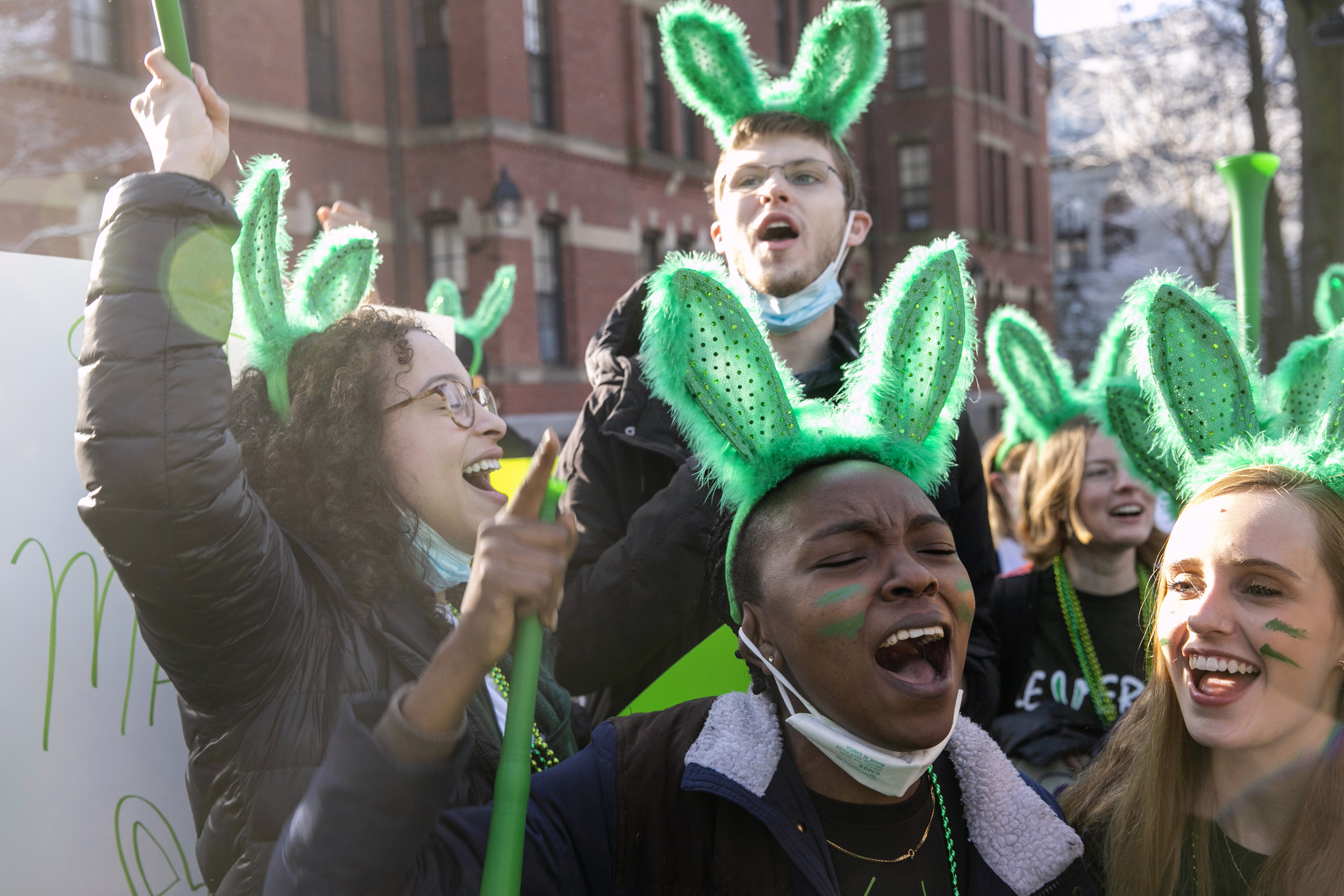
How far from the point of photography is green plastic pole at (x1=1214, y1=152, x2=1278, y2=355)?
258 centimetres

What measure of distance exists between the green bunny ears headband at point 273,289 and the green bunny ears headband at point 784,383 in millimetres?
738

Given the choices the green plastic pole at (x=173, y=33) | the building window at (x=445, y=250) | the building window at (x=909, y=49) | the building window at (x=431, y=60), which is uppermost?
the building window at (x=909, y=49)

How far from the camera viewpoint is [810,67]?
113 inches

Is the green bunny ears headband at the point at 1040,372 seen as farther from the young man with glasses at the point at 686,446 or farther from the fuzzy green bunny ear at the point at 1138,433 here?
the young man with glasses at the point at 686,446

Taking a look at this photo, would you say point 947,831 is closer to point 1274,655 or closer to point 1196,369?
point 1274,655

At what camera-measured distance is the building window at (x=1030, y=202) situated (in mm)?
30109

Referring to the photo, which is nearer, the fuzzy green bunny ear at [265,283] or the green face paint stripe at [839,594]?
the green face paint stripe at [839,594]

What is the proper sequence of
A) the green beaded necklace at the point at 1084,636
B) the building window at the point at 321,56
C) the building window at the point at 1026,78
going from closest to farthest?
the green beaded necklace at the point at 1084,636
the building window at the point at 321,56
the building window at the point at 1026,78

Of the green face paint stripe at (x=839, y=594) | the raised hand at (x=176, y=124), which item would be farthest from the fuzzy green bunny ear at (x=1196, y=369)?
the raised hand at (x=176, y=124)

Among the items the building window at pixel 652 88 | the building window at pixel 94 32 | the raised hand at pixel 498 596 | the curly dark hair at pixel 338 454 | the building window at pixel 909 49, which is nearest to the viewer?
the raised hand at pixel 498 596

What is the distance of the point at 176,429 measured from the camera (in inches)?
61.1

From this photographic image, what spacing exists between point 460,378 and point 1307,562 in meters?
1.49

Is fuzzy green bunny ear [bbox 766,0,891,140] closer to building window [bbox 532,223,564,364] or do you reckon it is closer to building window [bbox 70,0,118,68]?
building window [bbox 70,0,118,68]

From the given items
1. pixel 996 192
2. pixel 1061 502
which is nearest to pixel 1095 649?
pixel 1061 502
